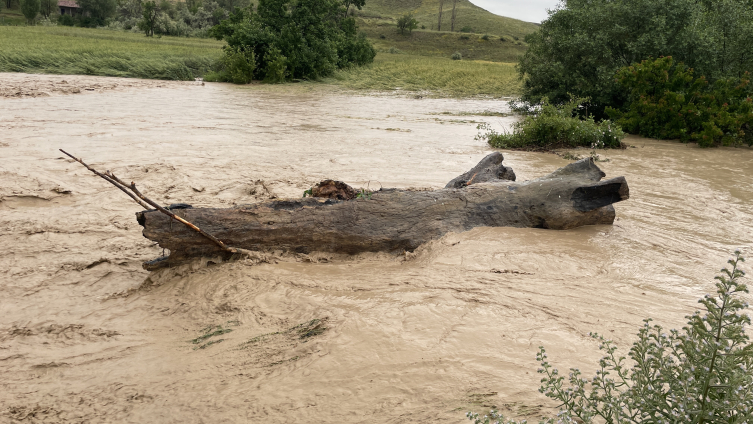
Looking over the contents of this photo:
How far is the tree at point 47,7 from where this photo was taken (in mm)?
59147

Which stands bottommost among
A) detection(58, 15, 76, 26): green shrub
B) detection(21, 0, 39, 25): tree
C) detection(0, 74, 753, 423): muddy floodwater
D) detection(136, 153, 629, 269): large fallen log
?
detection(0, 74, 753, 423): muddy floodwater

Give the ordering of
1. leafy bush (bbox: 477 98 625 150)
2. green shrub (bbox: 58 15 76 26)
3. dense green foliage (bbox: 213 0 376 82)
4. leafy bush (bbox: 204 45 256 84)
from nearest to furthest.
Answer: leafy bush (bbox: 477 98 625 150) < leafy bush (bbox: 204 45 256 84) < dense green foliage (bbox: 213 0 376 82) < green shrub (bbox: 58 15 76 26)

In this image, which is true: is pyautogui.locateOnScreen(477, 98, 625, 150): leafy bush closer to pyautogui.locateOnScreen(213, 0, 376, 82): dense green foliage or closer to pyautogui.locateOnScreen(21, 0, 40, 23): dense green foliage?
pyautogui.locateOnScreen(213, 0, 376, 82): dense green foliage

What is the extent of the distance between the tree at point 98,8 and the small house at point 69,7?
11.7 ft

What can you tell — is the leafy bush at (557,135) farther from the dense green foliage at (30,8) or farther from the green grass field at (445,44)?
the dense green foliage at (30,8)

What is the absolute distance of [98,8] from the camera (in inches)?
2376

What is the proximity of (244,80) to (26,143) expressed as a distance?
14.1m

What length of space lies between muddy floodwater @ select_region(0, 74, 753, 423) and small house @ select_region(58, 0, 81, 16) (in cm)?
7072

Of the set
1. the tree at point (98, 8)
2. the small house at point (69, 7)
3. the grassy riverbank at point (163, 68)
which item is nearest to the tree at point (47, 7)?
the small house at point (69, 7)

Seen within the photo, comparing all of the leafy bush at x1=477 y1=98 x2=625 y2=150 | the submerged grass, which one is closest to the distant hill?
the submerged grass

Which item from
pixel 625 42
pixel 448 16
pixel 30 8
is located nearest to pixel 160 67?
pixel 625 42

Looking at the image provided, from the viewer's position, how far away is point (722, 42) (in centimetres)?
1207

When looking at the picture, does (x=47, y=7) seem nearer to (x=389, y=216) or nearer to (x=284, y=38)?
(x=284, y=38)

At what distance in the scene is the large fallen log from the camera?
390 cm
